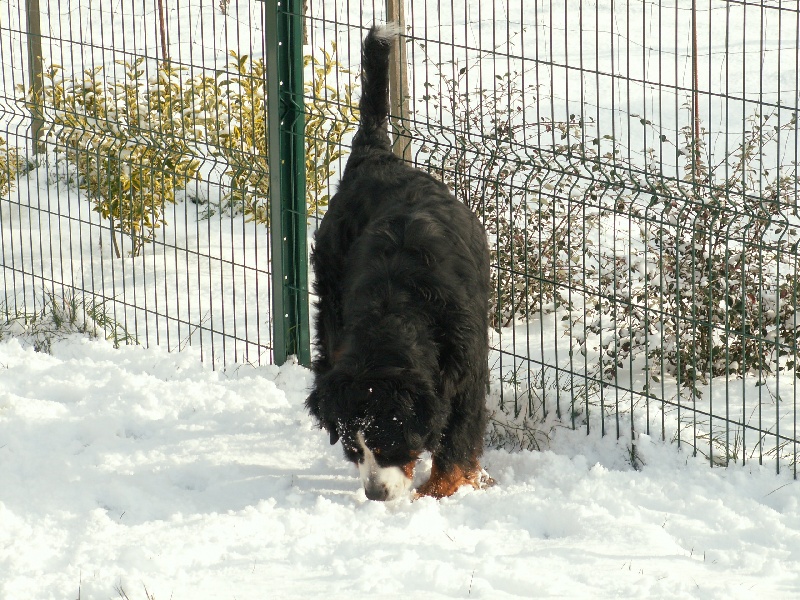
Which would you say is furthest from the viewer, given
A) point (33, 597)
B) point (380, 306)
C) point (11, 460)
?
point (11, 460)

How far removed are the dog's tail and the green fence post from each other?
571 mm

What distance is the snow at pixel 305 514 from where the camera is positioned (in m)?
3.54

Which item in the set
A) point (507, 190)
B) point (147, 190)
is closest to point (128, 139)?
point (147, 190)

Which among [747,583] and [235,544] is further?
[235,544]

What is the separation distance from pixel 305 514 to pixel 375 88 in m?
1.99

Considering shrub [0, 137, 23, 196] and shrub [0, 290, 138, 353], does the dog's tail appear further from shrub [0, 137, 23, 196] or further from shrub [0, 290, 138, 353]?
shrub [0, 137, 23, 196]

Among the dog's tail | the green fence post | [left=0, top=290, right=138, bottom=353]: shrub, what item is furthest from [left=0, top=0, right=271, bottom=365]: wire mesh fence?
the dog's tail

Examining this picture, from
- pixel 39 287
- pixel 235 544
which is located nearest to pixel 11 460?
pixel 235 544

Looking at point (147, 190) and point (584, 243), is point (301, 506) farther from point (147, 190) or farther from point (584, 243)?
point (147, 190)

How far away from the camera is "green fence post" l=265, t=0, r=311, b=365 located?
5.30 metres

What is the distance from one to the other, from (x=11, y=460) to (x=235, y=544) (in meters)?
1.29

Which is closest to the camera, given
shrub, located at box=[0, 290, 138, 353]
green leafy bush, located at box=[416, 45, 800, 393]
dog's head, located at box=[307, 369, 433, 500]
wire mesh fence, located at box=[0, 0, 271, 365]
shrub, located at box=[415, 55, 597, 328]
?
dog's head, located at box=[307, 369, 433, 500]

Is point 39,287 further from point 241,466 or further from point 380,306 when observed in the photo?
point 380,306

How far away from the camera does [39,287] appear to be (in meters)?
7.07
